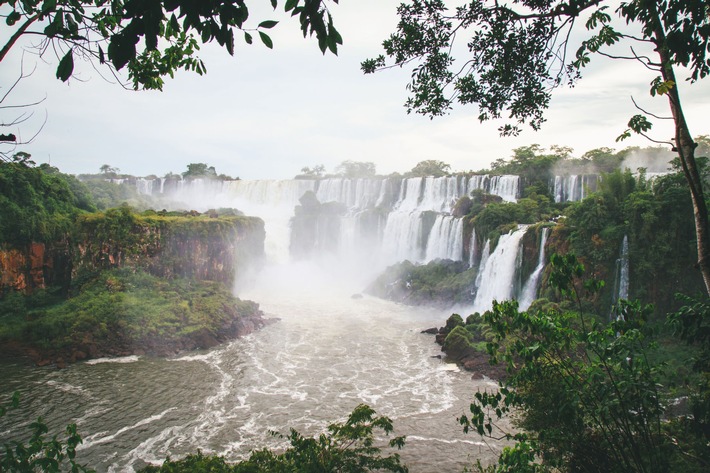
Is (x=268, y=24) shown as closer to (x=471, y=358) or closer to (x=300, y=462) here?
(x=300, y=462)

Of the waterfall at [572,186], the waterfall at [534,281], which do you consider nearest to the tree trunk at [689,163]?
the waterfall at [534,281]

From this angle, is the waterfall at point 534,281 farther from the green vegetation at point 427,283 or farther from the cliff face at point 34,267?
the cliff face at point 34,267

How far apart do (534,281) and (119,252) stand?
22.4 m

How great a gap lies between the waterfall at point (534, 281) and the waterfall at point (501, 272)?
0.87 metres

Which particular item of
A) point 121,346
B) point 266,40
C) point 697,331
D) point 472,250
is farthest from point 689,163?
point 472,250

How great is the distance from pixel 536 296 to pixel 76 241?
80.6 feet

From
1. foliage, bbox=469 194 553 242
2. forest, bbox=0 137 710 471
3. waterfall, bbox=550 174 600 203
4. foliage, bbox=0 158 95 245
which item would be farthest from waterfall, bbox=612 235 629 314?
foliage, bbox=0 158 95 245

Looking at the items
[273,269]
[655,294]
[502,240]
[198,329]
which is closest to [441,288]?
[502,240]

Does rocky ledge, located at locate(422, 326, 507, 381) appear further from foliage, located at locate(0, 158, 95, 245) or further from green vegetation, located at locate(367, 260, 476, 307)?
foliage, located at locate(0, 158, 95, 245)

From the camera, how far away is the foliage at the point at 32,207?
21.4 meters

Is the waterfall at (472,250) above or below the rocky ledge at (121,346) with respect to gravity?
above

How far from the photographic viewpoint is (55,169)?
3834 cm

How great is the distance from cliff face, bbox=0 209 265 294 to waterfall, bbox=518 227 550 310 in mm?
19413

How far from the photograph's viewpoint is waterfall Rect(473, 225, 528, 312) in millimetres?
22547
